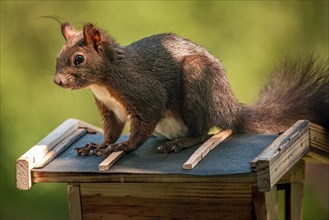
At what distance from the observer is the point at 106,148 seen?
412cm

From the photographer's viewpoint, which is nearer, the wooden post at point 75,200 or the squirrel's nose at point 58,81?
the squirrel's nose at point 58,81

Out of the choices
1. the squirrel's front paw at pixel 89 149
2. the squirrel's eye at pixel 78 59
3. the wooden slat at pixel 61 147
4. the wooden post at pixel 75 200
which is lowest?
the wooden post at pixel 75 200

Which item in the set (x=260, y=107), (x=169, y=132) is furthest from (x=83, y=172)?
(x=260, y=107)

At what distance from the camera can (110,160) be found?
12.8 feet

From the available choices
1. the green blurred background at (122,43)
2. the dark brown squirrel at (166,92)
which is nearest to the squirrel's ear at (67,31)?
the dark brown squirrel at (166,92)

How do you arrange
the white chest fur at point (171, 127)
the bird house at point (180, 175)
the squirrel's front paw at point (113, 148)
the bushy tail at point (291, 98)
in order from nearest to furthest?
the bird house at point (180, 175), the squirrel's front paw at point (113, 148), the white chest fur at point (171, 127), the bushy tail at point (291, 98)

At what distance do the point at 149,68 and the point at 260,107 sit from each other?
745 millimetres

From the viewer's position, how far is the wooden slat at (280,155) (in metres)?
3.54

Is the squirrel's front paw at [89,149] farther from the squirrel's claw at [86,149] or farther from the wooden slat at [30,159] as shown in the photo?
the wooden slat at [30,159]

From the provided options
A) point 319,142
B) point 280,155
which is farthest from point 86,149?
point 319,142

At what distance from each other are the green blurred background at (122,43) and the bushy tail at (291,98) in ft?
5.53

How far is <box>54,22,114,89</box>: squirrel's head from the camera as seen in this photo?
3879 mm

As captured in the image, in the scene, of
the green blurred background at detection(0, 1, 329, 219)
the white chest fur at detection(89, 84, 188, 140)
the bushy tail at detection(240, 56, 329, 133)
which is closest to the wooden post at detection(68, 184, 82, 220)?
the white chest fur at detection(89, 84, 188, 140)

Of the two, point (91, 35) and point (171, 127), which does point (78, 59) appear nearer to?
point (91, 35)
